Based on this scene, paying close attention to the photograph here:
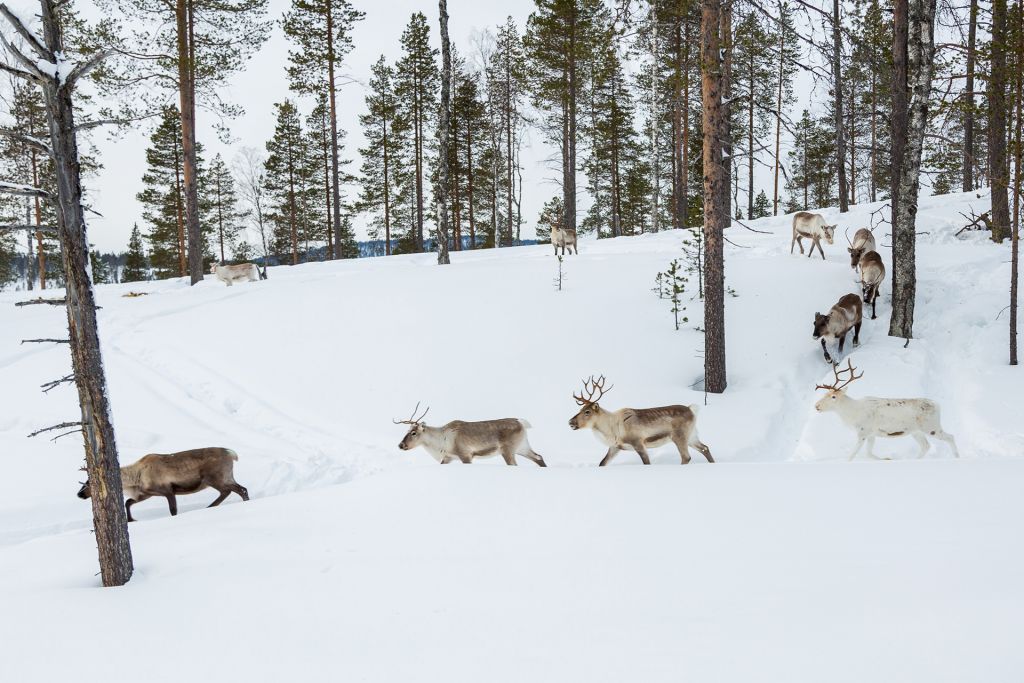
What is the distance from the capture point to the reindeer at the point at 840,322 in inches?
416

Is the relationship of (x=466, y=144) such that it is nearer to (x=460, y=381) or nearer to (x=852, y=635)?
(x=460, y=381)

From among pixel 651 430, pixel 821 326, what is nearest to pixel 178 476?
pixel 651 430

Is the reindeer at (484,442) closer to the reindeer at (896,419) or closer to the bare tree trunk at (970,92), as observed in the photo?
the reindeer at (896,419)

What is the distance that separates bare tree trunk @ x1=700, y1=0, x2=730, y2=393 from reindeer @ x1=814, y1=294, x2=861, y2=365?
7.80 ft

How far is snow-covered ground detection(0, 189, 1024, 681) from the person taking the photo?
117 inches

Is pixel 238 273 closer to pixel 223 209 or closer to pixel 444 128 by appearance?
pixel 444 128

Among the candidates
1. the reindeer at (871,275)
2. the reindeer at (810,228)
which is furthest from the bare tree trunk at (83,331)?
the reindeer at (810,228)

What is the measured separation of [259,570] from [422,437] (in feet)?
12.4

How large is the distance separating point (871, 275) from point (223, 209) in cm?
4264

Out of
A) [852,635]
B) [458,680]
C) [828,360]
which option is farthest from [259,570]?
[828,360]

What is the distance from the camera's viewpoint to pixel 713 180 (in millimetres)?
9156

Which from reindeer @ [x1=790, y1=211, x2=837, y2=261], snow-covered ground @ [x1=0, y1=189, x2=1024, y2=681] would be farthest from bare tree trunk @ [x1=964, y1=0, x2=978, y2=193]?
snow-covered ground @ [x1=0, y1=189, x2=1024, y2=681]

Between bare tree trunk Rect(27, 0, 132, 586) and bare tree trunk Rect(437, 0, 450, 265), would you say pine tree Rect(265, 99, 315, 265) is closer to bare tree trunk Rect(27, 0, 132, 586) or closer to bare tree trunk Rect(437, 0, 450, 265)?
bare tree trunk Rect(437, 0, 450, 265)

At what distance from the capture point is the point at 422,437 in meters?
7.84
